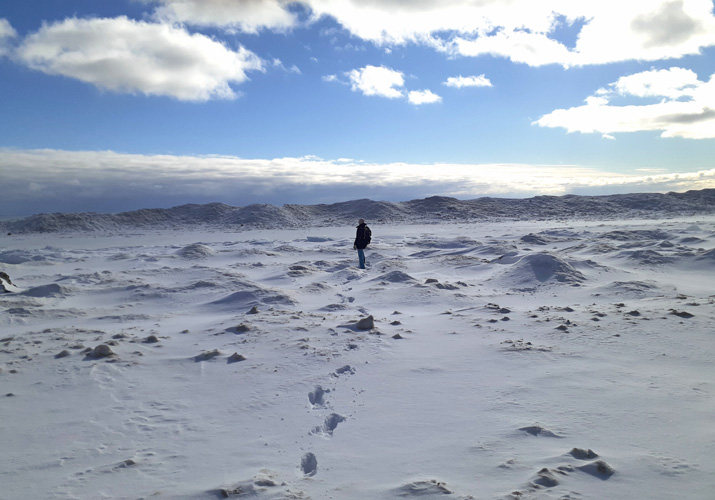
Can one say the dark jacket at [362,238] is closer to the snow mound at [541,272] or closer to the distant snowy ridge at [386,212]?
the snow mound at [541,272]

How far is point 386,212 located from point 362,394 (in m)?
41.6

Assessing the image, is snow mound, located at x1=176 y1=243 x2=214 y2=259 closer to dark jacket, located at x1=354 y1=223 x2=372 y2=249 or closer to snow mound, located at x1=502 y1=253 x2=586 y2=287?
dark jacket, located at x1=354 y1=223 x2=372 y2=249

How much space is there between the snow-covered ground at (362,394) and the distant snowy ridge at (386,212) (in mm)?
30930

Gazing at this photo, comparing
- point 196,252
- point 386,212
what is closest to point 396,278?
point 196,252

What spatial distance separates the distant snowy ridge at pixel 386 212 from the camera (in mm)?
40812

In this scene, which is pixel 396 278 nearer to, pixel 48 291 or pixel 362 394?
pixel 362 394

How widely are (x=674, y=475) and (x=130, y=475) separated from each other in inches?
150

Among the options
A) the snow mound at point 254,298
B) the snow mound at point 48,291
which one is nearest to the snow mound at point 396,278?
the snow mound at point 254,298

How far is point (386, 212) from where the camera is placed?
152 ft

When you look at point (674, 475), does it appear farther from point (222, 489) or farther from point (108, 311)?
point (108, 311)

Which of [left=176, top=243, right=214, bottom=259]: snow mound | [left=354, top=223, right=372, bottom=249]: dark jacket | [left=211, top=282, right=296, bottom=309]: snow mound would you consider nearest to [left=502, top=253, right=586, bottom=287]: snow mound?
[left=354, top=223, right=372, bottom=249]: dark jacket

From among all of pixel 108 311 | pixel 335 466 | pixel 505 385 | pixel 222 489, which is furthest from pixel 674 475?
pixel 108 311

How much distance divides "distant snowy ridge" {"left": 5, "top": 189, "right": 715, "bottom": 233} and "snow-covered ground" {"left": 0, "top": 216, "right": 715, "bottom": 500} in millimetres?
30930

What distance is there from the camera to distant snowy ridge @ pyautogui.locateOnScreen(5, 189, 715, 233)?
4081 centimetres
